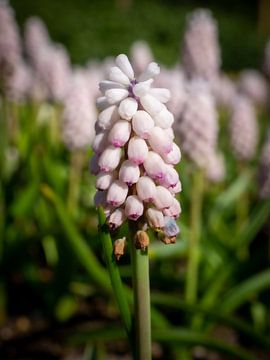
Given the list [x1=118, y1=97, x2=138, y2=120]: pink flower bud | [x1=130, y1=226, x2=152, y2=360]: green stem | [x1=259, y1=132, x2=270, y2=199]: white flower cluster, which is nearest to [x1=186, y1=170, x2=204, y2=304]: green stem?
[x1=259, y1=132, x2=270, y2=199]: white flower cluster

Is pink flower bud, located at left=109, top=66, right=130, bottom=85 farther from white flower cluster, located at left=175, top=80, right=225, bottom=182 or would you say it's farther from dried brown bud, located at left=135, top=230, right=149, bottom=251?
white flower cluster, located at left=175, top=80, right=225, bottom=182

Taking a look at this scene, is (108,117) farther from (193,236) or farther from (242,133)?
(242,133)

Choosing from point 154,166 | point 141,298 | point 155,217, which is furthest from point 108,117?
point 141,298

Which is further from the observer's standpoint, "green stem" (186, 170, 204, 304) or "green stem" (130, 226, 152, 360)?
"green stem" (186, 170, 204, 304)

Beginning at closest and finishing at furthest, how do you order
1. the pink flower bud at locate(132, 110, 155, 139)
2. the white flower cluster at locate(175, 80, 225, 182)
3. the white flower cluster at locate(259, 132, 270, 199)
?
the pink flower bud at locate(132, 110, 155, 139), the white flower cluster at locate(175, 80, 225, 182), the white flower cluster at locate(259, 132, 270, 199)

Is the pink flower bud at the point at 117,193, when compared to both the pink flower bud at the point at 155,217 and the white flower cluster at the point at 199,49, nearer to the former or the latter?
the pink flower bud at the point at 155,217

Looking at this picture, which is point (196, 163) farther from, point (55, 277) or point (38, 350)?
point (38, 350)

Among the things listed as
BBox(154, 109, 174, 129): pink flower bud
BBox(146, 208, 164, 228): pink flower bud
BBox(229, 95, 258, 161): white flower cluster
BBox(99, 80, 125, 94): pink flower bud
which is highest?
BBox(229, 95, 258, 161): white flower cluster
